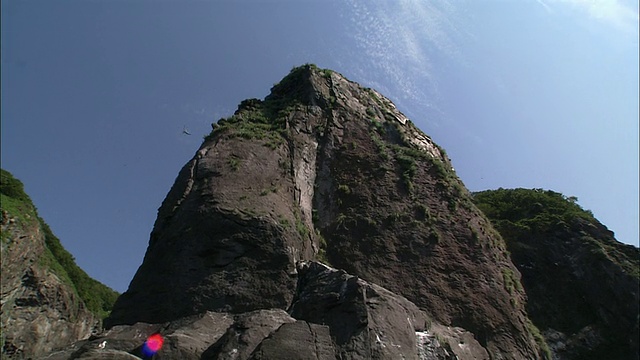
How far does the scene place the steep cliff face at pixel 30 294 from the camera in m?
30.2

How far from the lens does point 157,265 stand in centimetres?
1727

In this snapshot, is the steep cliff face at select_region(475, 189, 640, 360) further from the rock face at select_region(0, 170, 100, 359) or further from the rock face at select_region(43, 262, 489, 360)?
the rock face at select_region(0, 170, 100, 359)

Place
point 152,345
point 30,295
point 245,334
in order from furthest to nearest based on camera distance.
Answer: point 30,295 < point 245,334 < point 152,345

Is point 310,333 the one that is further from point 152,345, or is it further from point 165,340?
point 152,345

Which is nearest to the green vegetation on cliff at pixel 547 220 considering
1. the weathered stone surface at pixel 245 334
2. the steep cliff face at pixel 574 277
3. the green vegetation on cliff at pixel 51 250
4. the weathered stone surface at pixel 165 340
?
the steep cliff face at pixel 574 277

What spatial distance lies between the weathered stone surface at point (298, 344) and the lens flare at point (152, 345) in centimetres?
232

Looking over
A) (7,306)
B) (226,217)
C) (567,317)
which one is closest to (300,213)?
(226,217)

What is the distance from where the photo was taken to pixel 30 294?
3228 centimetres

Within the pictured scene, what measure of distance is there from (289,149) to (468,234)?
8.85 metres

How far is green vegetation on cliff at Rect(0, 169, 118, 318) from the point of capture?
112ft

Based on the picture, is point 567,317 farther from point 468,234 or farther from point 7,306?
point 7,306

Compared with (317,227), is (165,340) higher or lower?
lower

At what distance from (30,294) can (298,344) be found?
90.0 feet

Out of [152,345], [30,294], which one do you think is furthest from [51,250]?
[152,345]
